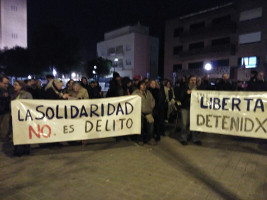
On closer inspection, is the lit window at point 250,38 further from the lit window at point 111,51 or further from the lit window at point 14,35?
the lit window at point 14,35

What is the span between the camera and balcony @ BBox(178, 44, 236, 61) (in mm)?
31094

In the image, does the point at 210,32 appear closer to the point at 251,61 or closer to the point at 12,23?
the point at 251,61

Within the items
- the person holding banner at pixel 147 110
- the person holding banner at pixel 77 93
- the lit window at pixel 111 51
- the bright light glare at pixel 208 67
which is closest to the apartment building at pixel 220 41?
the bright light glare at pixel 208 67

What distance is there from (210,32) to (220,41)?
1.97 m

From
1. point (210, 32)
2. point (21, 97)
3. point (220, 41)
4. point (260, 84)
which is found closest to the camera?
point (21, 97)

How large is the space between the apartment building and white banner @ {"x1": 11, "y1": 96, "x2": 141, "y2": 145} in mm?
21298

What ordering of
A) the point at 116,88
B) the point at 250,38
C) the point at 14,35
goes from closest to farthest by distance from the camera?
the point at 116,88 → the point at 250,38 → the point at 14,35

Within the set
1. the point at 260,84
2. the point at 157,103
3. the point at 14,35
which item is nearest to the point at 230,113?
the point at 260,84

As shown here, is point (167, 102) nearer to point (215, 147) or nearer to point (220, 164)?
point (215, 147)

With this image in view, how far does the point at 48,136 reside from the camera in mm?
5215

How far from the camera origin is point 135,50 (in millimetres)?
46125

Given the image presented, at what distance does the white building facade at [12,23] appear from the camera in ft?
238

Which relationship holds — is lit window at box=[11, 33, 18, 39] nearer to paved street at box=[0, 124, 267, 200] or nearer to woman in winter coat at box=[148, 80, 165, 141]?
paved street at box=[0, 124, 267, 200]

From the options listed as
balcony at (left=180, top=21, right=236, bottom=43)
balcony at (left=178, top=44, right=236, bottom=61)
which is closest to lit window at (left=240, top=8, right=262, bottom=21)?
balcony at (left=180, top=21, right=236, bottom=43)
